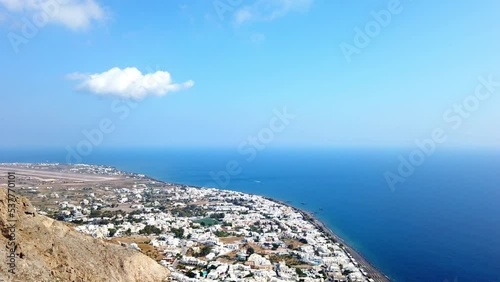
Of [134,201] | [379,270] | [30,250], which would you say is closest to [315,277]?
[379,270]

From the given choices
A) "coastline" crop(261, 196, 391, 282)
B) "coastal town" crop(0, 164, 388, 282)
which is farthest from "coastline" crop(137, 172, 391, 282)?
"coastal town" crop(0, 164, 388, 282)

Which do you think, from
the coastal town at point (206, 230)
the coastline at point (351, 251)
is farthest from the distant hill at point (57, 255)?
the coastline at point (351, 251)

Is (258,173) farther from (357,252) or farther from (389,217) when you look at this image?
(357,252)

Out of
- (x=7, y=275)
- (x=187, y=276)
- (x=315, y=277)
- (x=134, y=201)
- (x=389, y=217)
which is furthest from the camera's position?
(x=134, y=201)

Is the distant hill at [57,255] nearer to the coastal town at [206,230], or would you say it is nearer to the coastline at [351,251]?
the coastal town at [206,230]

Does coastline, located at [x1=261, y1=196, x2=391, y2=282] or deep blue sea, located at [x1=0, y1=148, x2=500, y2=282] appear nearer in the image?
coastline, located at [x1=261, y1=196, x2=391, y2=282]

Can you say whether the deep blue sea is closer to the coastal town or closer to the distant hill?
the coastal town

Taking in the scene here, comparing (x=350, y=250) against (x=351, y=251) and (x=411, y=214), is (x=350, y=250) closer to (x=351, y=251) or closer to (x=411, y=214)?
(x=351, y=251)
